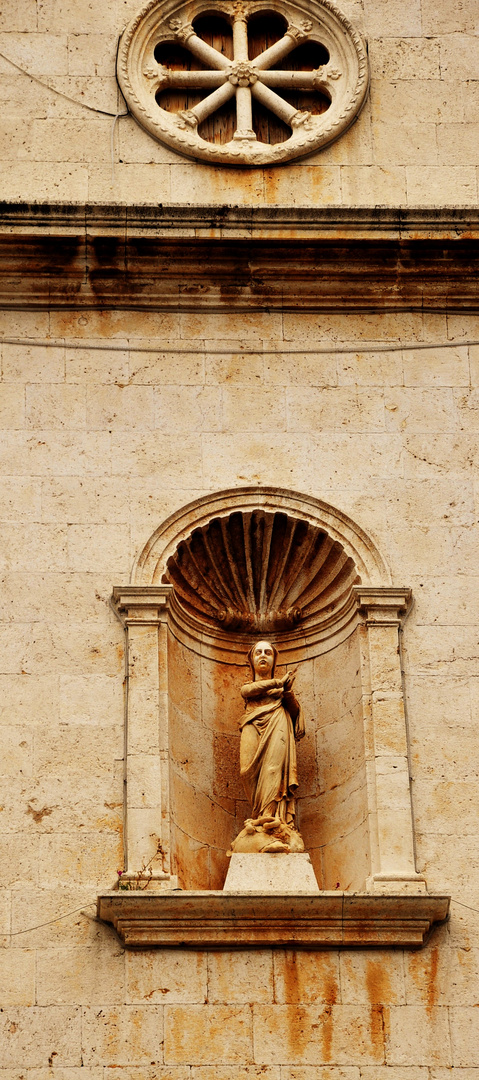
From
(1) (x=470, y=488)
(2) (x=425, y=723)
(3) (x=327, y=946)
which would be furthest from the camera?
(1) (x=470, y=488)

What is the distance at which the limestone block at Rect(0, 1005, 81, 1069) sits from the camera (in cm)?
1059

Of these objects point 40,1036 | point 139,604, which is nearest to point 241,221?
point 139,604

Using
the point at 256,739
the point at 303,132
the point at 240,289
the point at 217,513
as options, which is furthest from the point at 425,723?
the point at 303,132

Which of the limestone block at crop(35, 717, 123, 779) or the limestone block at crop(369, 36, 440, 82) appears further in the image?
the limestone block at crop(369, 36, 440, 82)

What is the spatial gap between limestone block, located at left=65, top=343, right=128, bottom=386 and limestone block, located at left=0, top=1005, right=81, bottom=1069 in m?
3.93

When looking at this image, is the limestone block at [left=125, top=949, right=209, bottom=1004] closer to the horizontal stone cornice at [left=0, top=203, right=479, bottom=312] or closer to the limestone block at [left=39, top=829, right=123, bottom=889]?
the limestone block at [left=39, top=829, right=123, bottom=889]

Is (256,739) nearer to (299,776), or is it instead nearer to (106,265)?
(299,776)

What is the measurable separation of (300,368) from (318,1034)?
420 cm

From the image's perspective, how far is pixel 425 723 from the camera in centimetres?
1173

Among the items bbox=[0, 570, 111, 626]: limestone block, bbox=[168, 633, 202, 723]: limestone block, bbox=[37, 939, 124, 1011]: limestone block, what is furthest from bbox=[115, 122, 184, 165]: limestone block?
bbox=[37, 939, 124, 1011]: limestone block

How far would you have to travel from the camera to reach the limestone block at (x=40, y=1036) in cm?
1059

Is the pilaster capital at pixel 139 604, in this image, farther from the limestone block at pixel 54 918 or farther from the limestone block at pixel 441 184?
the limestone block at pixel 441 184

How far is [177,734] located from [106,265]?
303 cm

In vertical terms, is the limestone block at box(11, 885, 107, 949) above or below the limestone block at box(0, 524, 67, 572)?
below
